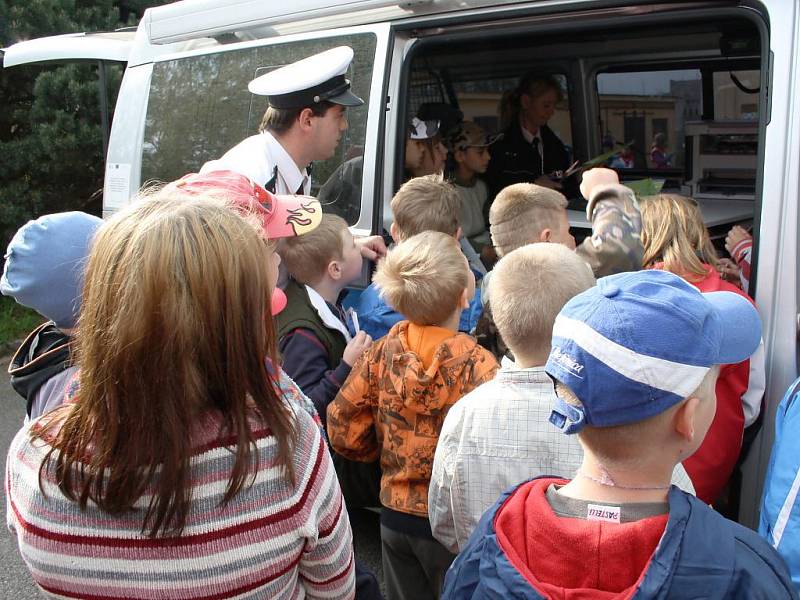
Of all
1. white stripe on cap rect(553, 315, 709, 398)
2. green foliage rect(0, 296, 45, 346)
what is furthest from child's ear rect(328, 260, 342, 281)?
green foliage rect(0, 296, 45, 346)

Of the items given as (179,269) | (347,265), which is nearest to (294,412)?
(179,269)

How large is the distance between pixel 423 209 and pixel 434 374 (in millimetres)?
987

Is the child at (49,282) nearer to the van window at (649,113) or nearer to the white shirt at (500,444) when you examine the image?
the white shirt at (500,444)

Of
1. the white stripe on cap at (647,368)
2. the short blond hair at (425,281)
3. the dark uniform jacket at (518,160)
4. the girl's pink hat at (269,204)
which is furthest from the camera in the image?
the dark uniform jacket at (518,160)

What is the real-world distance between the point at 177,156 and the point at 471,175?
5.48 ft

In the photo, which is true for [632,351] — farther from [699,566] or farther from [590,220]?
[590,220]

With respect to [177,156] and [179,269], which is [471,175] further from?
[179,269]

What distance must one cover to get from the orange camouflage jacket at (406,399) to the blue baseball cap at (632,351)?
0.84 meters

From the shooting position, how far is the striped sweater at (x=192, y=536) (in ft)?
3.97

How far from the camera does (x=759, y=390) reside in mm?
2150

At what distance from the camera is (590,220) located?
248cm

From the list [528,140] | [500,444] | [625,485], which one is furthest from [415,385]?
[528,140]

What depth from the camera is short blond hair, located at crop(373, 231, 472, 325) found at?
2133 millimetres

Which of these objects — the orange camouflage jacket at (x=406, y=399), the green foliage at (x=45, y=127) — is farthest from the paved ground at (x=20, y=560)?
the green foliage at (x=45, y=127)
